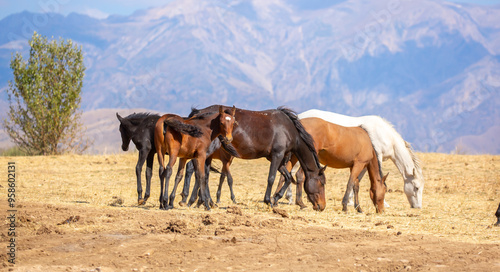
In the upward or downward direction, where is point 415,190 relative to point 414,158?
downward

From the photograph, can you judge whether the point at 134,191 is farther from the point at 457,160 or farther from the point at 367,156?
the point at 457,160

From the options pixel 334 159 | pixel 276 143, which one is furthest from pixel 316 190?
pixel 276 143

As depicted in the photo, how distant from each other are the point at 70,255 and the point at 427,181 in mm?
13306

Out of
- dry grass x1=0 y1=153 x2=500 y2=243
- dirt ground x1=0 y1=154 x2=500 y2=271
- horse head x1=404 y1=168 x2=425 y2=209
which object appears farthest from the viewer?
horse head x1=404 y1=168 x2=425 y2=209

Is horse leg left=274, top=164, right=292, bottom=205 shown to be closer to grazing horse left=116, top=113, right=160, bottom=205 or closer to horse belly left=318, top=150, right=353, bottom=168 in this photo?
horse belly left=318, top=150, right=353, bottom=168

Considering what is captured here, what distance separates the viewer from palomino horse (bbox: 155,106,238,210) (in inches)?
406

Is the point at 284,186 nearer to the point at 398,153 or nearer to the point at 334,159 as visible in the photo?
the point at 334,159

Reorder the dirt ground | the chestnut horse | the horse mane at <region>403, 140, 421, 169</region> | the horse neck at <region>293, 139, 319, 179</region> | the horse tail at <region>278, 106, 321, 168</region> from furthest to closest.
Answer: the horse mane at <region>403, 140, 421, 169</region> → the chestnut horse → the horse neck at <region>293, 139, 319, 179</region> → the horse tail at <region>278, 106, 321, 168</region> → the dirt ground

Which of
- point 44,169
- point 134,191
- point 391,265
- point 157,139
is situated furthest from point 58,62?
point 391,265

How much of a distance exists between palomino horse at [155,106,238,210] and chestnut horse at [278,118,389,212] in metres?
2.12

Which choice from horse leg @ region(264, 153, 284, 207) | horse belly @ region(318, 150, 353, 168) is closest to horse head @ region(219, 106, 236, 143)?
horse leg @ region(264, 153, 284, 207)

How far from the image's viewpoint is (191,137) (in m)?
10.5

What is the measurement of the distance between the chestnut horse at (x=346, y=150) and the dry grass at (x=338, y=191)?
52 centimetres

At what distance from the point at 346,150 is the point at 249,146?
2.27m
